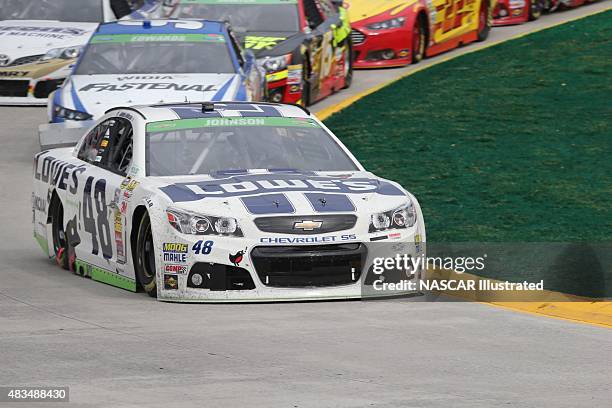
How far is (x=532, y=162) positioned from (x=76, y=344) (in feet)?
26.5

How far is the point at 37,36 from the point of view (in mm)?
21359

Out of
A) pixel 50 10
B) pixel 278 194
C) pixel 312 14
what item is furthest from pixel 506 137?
pixel 278 194

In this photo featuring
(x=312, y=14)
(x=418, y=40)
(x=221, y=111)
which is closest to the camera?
(x=221, y=111)

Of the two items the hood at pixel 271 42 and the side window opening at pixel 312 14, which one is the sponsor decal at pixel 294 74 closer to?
the hood at pixel 271 42

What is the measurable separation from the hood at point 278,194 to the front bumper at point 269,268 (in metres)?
0.19

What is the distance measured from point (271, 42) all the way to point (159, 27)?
264cm

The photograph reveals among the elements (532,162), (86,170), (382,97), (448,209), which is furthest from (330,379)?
(382,97)

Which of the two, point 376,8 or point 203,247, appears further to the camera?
point 376,8

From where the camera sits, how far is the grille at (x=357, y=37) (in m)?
24.1

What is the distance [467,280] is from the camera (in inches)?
441

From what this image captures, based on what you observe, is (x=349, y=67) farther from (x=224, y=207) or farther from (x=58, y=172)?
(x=224, y=207)

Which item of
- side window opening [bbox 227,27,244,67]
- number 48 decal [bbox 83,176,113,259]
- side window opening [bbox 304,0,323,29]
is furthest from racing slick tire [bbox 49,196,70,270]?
side window opening [bbox 304,0,323,29]

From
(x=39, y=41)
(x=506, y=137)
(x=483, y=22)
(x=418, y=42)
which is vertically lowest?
(x=483, y=22)

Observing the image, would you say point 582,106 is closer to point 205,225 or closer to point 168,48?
point 168,48
